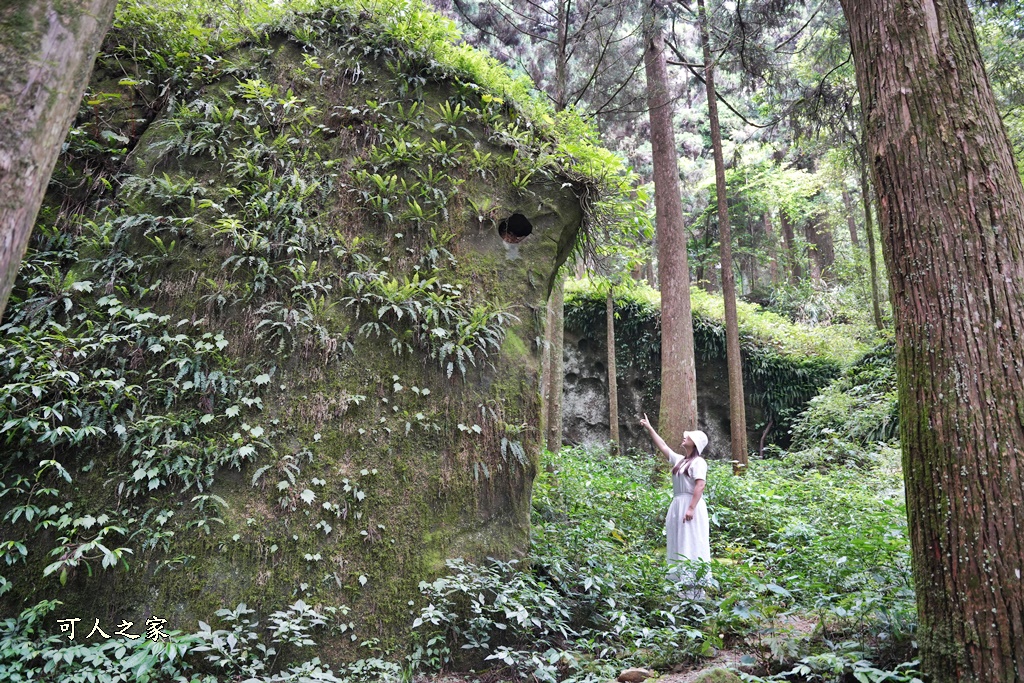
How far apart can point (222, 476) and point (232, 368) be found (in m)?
0.96

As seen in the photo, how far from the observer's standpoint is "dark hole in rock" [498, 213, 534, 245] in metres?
6.80

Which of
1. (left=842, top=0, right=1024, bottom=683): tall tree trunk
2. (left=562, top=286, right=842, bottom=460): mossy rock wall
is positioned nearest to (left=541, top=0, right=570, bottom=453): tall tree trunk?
(left=562, top=286, right=842, bottom=460): mossy rock wall

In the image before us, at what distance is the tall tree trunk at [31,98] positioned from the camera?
98.7 inches

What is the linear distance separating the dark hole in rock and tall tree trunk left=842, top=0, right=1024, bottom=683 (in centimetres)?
364

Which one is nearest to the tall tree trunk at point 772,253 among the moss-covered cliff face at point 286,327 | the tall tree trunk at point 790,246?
the tall tree trunk at point 790,246

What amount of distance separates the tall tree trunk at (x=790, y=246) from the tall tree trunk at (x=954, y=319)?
2097 centimetres

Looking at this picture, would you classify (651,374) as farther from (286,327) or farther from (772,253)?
(286,327)

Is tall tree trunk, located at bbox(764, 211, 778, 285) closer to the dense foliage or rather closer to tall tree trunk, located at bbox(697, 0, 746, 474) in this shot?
tall tree trunk, located at bbox(697, 0, 746, 474)

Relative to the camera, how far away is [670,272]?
37.7 feet

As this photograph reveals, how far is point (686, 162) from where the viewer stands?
23.6m

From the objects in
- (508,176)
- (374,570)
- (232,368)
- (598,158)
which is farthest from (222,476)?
(598,158)

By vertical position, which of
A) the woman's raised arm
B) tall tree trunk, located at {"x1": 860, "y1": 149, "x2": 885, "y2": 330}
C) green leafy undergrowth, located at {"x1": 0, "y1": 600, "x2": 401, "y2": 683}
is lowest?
green leafy undergrowth, located at {"x1": 0, "y1": 600, "x2": 401, "y2": 683}

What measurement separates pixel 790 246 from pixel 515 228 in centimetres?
2233

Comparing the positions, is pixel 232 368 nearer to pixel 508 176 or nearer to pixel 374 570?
pixel 374 570
